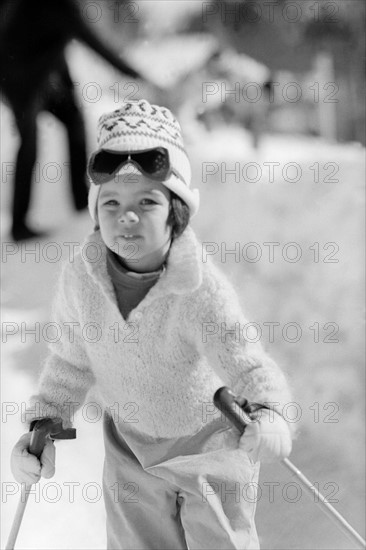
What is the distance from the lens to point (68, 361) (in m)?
1.19

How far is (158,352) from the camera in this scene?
1113mm

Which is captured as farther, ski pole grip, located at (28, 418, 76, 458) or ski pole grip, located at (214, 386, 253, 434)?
ski pole grip, located at (28, 418, 76, 458)

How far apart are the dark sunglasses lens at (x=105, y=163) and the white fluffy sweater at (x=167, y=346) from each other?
0.11 meters

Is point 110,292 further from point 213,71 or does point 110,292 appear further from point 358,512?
point 358,512

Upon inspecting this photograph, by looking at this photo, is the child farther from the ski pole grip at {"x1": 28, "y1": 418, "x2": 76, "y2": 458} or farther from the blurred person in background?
the blurred person in background

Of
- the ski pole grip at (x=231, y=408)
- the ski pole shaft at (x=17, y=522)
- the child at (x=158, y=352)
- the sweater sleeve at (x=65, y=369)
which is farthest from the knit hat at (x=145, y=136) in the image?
the ski pole shaft at (x=17, y=522)

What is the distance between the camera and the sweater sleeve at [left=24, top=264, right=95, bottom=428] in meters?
1.17

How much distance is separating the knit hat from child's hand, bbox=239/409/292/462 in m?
0.31

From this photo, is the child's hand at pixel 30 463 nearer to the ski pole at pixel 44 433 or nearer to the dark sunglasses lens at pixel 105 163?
the ski pole at pixel 44 433

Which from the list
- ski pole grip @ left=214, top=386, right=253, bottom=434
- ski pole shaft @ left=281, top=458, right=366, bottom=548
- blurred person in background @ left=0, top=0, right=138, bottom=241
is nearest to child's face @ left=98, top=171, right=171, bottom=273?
ski pole grip @ left=214, top=386, right=253, bottom=434

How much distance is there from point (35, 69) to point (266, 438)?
0.85m

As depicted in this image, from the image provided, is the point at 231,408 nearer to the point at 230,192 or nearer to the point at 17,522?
the point at 17,522

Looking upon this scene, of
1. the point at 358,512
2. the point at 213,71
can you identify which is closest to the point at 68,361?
the point at 213,71

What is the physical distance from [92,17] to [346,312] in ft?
2.41
